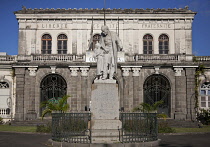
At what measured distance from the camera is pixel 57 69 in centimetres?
3250

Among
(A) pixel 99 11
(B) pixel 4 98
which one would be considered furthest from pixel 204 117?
(B) pixel 4 98

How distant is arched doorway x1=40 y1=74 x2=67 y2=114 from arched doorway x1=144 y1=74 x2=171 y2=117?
8208 millimetres

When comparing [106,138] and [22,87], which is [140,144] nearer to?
[106,138]

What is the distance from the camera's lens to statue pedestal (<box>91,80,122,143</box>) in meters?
13.7

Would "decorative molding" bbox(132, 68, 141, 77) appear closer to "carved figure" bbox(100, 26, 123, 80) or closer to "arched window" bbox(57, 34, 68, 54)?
"arched window" bbox(57, 34, 68, 54)

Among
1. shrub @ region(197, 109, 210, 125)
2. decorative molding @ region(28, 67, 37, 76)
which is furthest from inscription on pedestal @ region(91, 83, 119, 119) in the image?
shrub @ region(197, 109, 210, 125)

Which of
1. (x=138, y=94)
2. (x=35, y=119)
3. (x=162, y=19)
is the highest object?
(x=162, y=19)

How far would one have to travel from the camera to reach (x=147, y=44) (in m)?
34.2

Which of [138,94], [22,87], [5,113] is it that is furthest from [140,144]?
[5,113]

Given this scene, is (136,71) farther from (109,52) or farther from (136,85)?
(109,52)

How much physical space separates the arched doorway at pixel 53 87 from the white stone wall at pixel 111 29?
293 cm

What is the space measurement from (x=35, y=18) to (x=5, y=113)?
10.1 m

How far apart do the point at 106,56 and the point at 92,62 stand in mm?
17159

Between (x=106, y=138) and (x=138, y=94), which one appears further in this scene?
(x=138, y=94)
